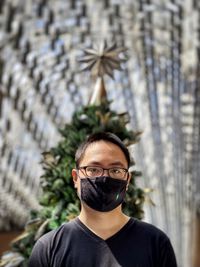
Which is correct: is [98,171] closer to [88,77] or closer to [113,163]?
[113,163]

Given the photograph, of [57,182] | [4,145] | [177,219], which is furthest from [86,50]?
[177,219]

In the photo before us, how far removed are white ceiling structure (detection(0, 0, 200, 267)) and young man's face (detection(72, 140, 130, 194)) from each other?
3254mm

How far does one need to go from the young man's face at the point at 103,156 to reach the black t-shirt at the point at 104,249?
Answer: 184 millimetres

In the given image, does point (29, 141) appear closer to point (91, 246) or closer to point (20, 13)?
point (20, 13)

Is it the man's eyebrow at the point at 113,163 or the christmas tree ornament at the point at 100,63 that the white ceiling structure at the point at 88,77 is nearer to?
the christmas tree ornament at the point at 100,63

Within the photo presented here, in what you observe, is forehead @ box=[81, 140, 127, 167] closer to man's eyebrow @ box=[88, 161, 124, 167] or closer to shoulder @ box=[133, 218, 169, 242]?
man's eyebrow @ box=[88, 161, 124, 167]

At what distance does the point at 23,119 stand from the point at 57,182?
1308 centimetres

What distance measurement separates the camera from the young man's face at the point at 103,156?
172cm

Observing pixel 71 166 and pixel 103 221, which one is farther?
pixel 71 166

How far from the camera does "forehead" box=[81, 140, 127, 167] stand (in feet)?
5.65

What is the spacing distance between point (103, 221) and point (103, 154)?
0.20m

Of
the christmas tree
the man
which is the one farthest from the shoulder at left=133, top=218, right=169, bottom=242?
the christmas tree

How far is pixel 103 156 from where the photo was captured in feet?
5.66

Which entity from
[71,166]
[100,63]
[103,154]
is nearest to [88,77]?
[100,63]
